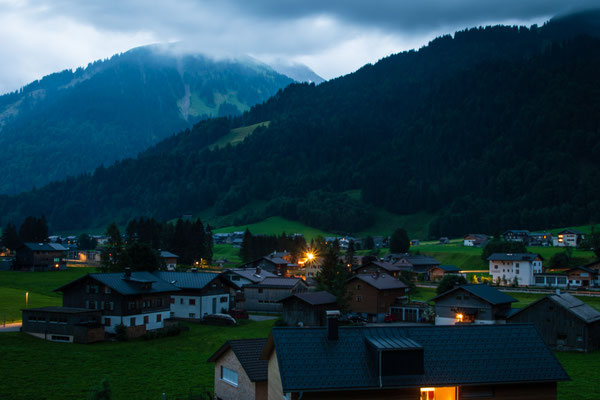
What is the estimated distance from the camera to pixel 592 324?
5256 centimetres

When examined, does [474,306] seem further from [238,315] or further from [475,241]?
[475,241]

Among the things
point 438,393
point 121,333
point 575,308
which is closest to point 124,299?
point 121,333

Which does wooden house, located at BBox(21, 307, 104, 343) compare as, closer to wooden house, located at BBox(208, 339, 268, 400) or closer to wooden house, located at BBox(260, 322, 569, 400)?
wooden house, located at BBox(208, 339, 268, 400)

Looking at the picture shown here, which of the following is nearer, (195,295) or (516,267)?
(195,295)

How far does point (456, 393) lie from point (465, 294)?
45068 mm

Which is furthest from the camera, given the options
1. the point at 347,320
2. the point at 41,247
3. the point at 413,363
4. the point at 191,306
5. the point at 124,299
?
the point at 41,247

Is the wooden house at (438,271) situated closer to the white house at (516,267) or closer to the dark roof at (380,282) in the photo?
the white house at (516,267)

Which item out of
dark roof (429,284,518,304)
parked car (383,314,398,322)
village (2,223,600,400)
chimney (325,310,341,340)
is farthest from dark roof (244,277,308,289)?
chimney (325,310,341,340)

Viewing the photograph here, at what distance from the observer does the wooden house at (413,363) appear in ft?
68.1

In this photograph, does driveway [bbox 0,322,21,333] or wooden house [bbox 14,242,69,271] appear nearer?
driveway [bbox 0,322,21,333]

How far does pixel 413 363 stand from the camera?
21234 millimetres

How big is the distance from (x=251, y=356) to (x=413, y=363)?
9383mm

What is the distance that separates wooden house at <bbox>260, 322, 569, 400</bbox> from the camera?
68.1 feet

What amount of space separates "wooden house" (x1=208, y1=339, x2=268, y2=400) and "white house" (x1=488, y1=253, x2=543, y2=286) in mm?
88644
